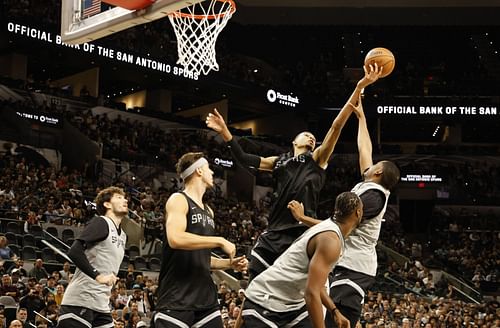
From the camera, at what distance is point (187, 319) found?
5.17 metres

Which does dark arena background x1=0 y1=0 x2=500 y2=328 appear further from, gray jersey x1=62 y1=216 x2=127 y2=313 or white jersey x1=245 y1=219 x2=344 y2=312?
white jersey x1=245 y1=219 x2=344 y2=312

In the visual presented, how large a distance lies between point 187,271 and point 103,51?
21.9 meters

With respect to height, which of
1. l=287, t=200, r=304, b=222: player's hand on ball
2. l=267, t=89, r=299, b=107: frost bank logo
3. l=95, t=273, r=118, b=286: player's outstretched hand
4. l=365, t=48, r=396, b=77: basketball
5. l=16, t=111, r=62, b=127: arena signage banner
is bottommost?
l=95, t=273, r=118, b=286: player's outstretched hand

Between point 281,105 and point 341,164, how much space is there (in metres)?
3.55

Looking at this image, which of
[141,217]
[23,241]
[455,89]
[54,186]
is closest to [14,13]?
[54,186]

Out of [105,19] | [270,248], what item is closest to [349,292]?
[270,248]

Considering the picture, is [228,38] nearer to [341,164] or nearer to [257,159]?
[341,164]

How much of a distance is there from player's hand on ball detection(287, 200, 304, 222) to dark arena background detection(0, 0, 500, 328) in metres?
6.61

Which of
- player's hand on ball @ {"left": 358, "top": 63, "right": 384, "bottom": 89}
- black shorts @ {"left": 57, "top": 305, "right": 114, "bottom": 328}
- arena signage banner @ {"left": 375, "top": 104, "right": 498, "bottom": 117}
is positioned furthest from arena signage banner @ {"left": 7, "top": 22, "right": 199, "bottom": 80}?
black shorts @ {"left": 57, "top": 305, "right": 114, "bottom": 328}

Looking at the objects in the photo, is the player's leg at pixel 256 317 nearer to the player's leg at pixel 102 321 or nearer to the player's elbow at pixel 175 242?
the player's elbow at pixel 175 242

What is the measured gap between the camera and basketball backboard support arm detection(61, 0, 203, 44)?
23.5 feet

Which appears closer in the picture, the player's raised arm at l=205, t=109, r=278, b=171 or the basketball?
the player's raised arm at l=205, t=109, r=278, b=171

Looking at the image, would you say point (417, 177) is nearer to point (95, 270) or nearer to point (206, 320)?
point (95, 270)

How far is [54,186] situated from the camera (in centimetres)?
1956
